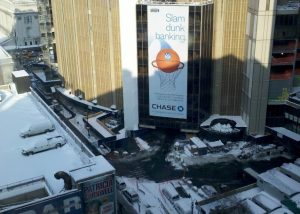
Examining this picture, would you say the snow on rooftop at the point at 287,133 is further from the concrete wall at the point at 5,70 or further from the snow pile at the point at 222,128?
the concrete wall at the point at 5,70

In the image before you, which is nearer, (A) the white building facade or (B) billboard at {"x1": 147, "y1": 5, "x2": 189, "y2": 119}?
(B) billboard at {"x1": 147, "y1": 5, "x2": 189, "y2": 119}

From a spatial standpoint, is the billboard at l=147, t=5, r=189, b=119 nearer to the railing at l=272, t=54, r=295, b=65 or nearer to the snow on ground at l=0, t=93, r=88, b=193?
the railing at l=272, t=54, r=295, b=65

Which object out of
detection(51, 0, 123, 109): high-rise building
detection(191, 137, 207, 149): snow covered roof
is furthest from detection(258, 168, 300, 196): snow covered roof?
detection(51, 0, 123, 109): high-rise building

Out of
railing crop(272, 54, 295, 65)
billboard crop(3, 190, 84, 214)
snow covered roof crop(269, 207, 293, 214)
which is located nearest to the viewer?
billboard crop(3, 190, 84, 214)

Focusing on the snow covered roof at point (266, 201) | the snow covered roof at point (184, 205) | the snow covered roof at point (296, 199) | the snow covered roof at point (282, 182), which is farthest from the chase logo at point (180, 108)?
the snow covered roof at point (296, 199)

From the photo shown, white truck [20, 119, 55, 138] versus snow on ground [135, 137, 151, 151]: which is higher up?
white truck [20, 119, 55, 138]

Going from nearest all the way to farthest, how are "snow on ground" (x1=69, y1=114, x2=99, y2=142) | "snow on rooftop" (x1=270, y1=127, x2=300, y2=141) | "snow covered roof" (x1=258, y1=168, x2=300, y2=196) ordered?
1. "snow covered roof" (x1=258, y1=168, x2=300, y2=196)
2. "snow on rooftop" (x1=270, y1=127, x2=300, y2=141)
3. "snow on ground" (x1=69, y1=114, x2=99, y2=142)
